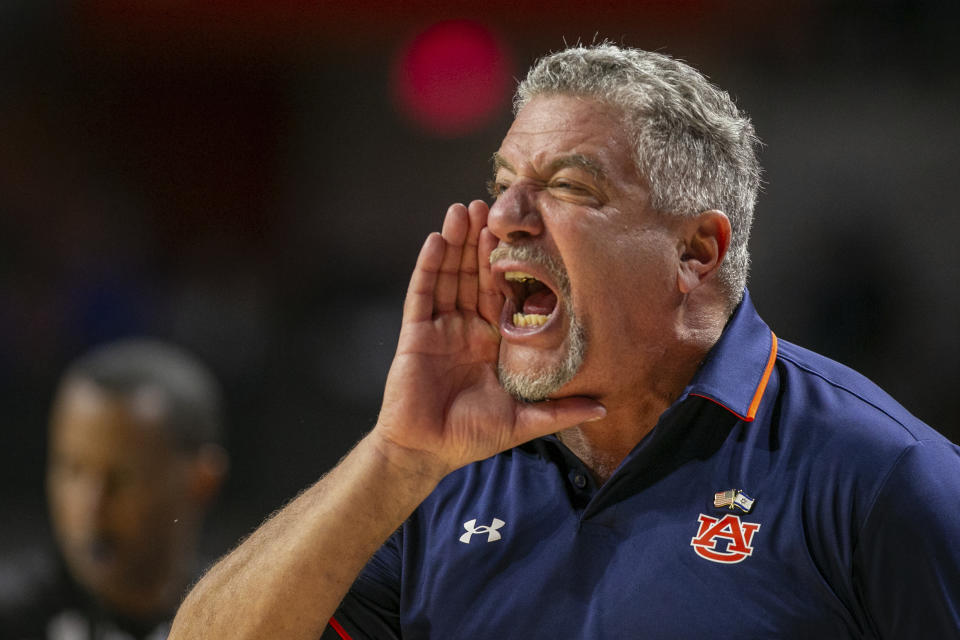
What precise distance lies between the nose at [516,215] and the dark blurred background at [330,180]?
47.5 inches

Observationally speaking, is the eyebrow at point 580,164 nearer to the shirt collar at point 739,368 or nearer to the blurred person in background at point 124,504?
the shirt collar at point 739,368

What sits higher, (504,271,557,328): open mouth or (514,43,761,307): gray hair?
(514,43,761,307): gray hair

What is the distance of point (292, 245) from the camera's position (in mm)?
3059

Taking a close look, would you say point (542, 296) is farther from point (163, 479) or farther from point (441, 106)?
point (441, 106)

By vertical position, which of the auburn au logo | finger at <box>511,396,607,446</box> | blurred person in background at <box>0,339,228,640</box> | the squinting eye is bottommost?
blurred person in background at <box>0,339,228,640</box>

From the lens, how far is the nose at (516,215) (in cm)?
168

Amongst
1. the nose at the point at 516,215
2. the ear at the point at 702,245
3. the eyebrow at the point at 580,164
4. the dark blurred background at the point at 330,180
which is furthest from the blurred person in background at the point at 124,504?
the ear at the point at 702,245

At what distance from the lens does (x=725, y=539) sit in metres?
1.52

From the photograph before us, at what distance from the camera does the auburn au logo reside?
1.50m

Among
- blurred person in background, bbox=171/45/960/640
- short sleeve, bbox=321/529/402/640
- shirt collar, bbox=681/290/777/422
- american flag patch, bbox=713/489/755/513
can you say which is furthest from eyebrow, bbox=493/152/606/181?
short sleeve, bbox=321/529/402/640

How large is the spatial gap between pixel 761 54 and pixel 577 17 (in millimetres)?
580

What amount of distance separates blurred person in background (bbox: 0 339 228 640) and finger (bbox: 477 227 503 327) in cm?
111

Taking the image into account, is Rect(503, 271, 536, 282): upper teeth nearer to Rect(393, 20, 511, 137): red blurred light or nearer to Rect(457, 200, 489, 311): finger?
Rect(457, 200, 489, 311): finger

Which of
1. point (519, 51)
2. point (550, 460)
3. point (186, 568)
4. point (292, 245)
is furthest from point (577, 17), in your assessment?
point (186, 568)
